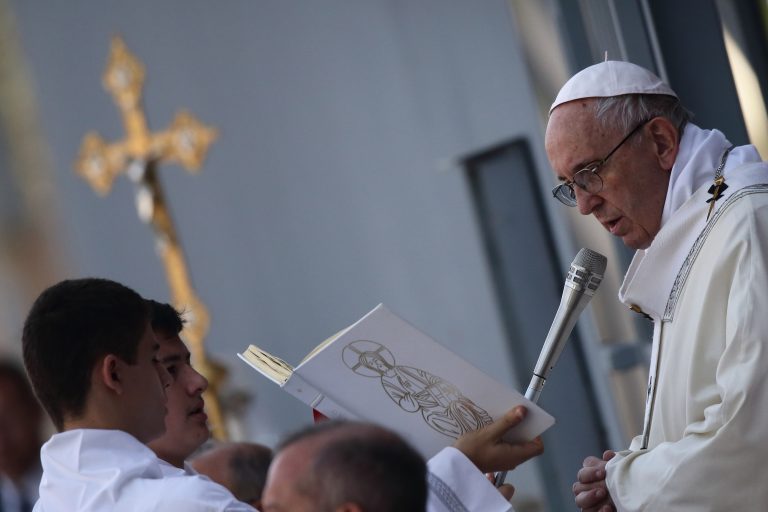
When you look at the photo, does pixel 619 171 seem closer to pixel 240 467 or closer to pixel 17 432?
pixel 240 467

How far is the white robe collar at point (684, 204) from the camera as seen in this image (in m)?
2.94

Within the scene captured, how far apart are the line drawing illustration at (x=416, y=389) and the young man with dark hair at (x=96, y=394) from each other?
42 centimetres

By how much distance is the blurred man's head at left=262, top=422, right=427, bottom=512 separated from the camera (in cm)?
189

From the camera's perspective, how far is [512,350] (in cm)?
606

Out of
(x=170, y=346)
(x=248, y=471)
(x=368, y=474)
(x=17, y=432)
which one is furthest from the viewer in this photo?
(x=17, y=432)

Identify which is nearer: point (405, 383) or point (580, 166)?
point (405, 383)

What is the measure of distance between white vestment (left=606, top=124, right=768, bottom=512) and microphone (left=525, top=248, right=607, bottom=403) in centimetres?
17

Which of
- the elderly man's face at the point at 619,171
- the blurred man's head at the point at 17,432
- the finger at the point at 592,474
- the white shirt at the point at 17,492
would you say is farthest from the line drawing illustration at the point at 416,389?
the blurred man's head at the point at 17,432

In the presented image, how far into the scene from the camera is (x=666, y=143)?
10.1 feet

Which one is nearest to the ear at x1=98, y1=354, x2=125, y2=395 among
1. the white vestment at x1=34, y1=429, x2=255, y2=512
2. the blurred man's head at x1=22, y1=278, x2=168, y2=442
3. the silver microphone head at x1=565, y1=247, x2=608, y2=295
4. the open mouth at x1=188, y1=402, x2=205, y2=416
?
the blurred man's head at x1=22, y1=278, x2=168, y2=442

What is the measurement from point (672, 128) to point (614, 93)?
0.55ft

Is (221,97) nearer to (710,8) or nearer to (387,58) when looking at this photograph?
(387,58)

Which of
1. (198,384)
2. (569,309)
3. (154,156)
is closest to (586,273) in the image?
(569,309)

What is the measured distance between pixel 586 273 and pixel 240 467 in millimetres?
1121
